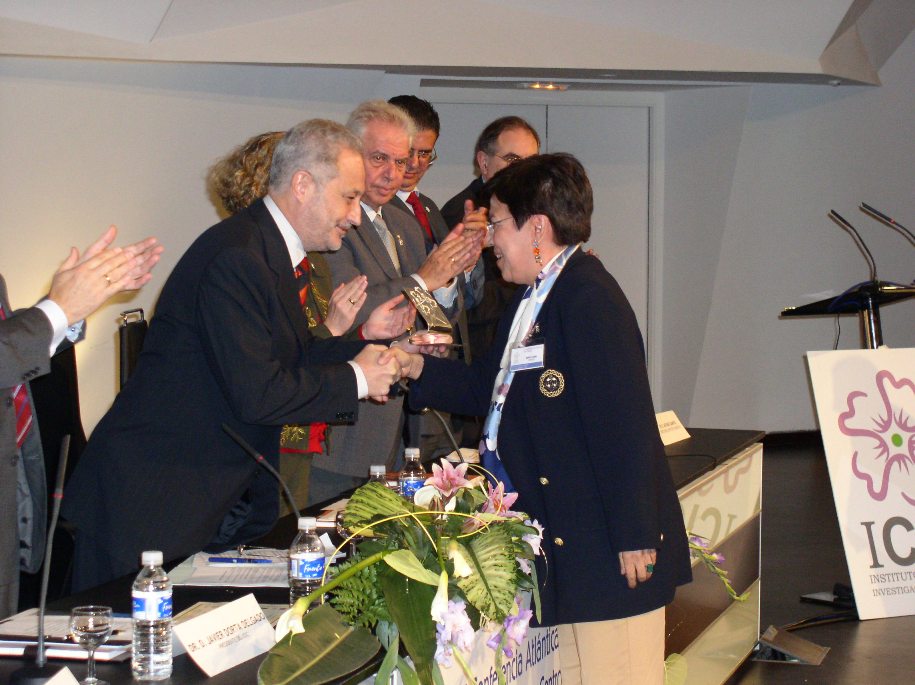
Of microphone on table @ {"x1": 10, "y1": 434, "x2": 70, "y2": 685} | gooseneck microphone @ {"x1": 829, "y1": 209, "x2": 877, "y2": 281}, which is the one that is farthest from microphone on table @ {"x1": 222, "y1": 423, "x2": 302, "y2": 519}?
gooseneck microphone @ {"x1": 829, "y1": 209, "x2": 877, "y2": 281}

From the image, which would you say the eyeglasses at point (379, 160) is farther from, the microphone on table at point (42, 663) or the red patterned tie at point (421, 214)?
the microphone on table at point (42, 663)

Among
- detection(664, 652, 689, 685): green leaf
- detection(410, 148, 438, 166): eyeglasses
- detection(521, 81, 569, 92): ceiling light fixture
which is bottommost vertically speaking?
detection(664, 652, 689, 685): green leaf

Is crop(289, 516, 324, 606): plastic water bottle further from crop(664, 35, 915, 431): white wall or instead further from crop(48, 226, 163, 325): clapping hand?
crop(664, 35, 915, 431): white wall

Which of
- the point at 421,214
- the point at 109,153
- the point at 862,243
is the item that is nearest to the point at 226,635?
the point at 421,214

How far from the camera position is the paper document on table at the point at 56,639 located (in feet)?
5.14

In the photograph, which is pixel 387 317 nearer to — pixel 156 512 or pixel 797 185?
pixel 156 512

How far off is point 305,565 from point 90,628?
0.37 m

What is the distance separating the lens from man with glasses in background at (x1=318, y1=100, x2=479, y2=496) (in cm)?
301

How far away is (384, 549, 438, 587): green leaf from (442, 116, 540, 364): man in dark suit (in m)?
2.50

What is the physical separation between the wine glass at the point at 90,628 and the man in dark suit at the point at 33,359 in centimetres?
60

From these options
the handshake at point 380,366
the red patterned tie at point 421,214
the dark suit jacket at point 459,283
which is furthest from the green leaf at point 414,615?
the red patterned tie at point 421,214

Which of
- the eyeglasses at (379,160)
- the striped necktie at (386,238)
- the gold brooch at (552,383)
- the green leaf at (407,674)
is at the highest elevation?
the eyeglasses at (379,160)

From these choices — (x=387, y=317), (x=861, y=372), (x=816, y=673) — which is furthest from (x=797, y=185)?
(x=387, y=317)

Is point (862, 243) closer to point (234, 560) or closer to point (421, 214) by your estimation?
point (421, 214)
